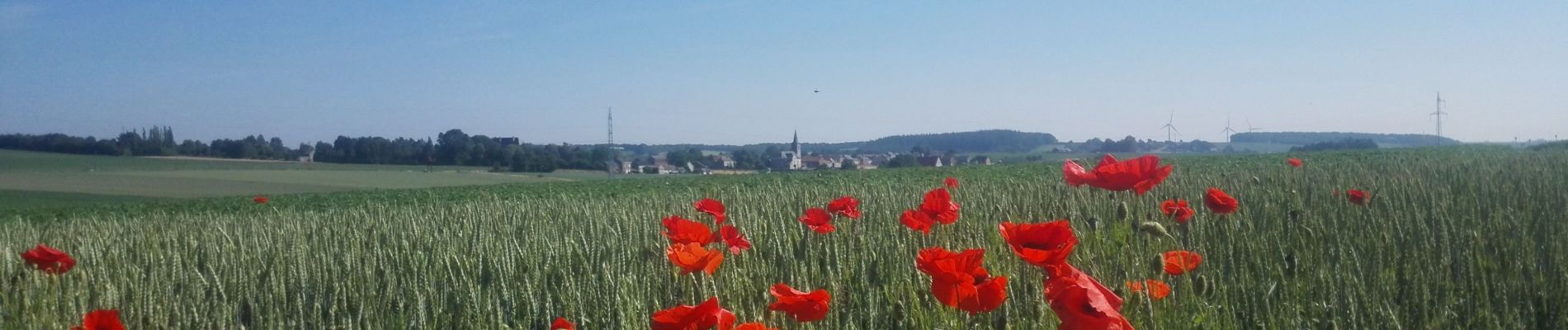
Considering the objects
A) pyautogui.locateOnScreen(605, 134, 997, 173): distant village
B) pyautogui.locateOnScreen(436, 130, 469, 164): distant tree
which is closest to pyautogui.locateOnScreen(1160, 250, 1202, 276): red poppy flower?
pyautogui.locateOnScreen(605, 134, 997, 173): distant village

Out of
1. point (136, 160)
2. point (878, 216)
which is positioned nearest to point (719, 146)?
point (136, 160)

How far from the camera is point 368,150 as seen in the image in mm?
28922

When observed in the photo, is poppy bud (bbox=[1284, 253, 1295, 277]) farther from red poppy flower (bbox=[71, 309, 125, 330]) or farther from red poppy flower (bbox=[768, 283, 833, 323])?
red poppy flower (bbox=[71, 309, 125, 330])

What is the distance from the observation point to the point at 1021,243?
184 centimetres

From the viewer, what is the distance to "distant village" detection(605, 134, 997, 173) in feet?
69.1

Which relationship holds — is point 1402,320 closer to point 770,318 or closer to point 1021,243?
point 1021,243

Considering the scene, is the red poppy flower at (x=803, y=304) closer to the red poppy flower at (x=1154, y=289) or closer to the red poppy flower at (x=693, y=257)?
the red poppy flower at (x=693, y=257)

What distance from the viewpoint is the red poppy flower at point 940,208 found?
2863 millimetres

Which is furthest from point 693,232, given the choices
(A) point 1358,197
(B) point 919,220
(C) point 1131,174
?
(A) point 1358,197

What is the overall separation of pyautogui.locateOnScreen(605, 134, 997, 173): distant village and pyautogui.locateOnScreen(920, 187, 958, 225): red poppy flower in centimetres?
1634

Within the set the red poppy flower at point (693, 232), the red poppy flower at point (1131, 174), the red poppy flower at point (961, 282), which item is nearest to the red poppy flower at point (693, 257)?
the red poppy flower at point (693, 232)

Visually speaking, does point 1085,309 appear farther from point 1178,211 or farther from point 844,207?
point 844,207

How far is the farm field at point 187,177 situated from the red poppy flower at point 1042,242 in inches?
646

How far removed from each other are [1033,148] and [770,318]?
29257 millimetres
